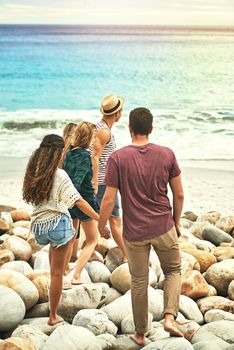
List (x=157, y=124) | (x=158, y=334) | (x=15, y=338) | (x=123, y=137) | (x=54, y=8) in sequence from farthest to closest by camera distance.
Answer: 1. (x=54, y=8)
2. (x=157, y=124)
3. (x=123, y=137)
4. (x=158, y=334)
5. (x=15, y=338)

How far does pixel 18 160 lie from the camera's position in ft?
53.3

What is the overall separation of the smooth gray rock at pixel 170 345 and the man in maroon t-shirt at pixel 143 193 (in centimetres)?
12

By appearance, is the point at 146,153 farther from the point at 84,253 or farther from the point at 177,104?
the point at 177,104

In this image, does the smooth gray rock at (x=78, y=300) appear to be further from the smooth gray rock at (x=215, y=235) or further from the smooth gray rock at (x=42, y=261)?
the smooth gray rock at (x=215, y=235)

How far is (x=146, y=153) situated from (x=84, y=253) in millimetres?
1547

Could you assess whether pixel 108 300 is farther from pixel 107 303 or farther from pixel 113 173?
pixel 113 173

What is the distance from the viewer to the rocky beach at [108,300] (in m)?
5.02

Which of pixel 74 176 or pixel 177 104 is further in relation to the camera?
pixel 177 104

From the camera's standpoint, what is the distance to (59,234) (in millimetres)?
5305

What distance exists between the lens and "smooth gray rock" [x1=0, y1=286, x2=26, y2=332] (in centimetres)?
549

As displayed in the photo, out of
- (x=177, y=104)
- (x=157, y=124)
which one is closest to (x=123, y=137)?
(x=157, y=124)

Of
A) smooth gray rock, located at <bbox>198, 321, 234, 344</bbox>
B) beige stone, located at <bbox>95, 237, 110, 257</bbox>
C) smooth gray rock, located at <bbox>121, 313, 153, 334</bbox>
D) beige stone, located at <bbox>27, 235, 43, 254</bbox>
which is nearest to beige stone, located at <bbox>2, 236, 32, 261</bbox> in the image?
beige stone, located at <bbox>27, 235, 43, 254</bbox>

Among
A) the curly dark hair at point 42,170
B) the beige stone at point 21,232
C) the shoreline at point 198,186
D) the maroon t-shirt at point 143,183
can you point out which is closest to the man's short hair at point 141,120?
the maroon t-shirt at point 143,183

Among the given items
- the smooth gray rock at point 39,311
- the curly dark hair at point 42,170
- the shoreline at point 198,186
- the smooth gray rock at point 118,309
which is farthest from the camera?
the shoreline at point 198,186
